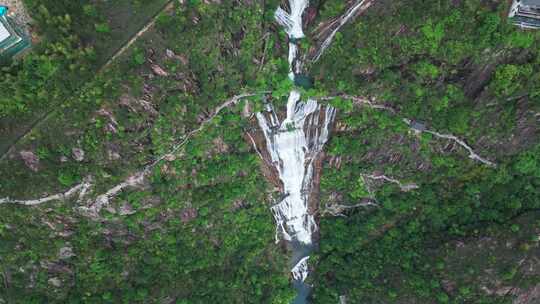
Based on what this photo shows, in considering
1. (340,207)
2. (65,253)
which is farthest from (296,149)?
(65,253)

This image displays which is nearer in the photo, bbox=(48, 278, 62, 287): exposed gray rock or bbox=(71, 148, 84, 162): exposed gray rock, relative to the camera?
bbox=(71, 148, 84, 162): exposed gray rock

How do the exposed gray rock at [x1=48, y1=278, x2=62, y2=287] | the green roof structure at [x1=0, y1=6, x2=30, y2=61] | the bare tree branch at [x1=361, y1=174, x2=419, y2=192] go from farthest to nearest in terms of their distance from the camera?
the bare tree branch at [x1=361, y1=174, x2=419, y2=192] → the exposed gray rock at [x1=48, y1=278, x2=62, y2=287] → the green roof structure at [x1=0, y1=6, x2=30, y2=61]

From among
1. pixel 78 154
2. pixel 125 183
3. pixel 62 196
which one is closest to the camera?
pixel 78 154

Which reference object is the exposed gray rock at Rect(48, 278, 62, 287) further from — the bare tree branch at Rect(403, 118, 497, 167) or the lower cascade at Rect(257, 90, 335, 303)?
the bare tree branch at Rect(403, 118, 497, 167)

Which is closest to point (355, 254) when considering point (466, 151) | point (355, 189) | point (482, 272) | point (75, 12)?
point (355, 189)

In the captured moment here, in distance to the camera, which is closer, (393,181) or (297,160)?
(393,181)

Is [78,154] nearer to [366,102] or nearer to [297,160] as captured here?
[297,160]

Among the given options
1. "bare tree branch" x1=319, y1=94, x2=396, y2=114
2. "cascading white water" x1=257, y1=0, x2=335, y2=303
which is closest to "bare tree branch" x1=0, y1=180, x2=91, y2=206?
"cascading white water" x1=257, y1=0, x2=335, y2=303
